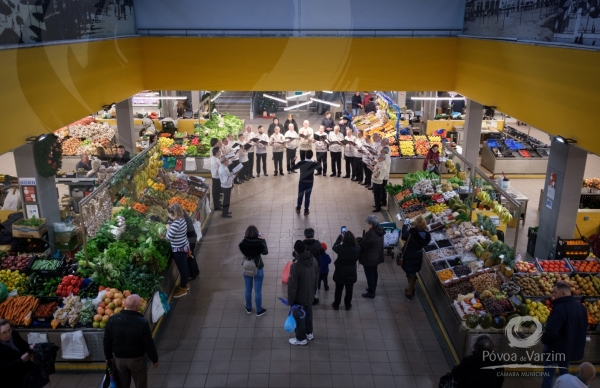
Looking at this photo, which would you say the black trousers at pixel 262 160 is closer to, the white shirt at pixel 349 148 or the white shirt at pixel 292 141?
the white shirt at pixel 292 141

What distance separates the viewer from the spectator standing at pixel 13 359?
5.38m

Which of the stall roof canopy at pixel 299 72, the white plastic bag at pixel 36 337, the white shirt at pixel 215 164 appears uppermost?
the stall roof canopy at pixel 299 72

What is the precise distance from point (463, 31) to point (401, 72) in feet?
5.54

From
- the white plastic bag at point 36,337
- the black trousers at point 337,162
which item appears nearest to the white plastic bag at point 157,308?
the white plastic bag at point 36,337

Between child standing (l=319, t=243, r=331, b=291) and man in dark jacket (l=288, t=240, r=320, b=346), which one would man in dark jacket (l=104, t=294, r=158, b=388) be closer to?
man in dark jacket (l=288, t=240, r=320, b=346)

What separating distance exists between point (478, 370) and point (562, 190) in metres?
4.90

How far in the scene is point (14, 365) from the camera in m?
5.46

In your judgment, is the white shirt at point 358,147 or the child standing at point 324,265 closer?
the child standing at point 324,265

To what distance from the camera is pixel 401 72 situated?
38.4 feet

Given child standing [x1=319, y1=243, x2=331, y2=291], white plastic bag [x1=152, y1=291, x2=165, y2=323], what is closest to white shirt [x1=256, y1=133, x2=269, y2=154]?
child standing [x1=319, y1=243, x2=331, y2=291]

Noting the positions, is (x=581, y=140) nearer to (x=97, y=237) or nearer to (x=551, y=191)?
(x=551, y=191)

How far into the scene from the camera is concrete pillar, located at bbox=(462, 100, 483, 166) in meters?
12.6

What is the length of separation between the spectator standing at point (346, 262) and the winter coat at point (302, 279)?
789mm

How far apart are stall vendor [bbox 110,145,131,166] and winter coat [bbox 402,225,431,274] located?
7714 millimetres
